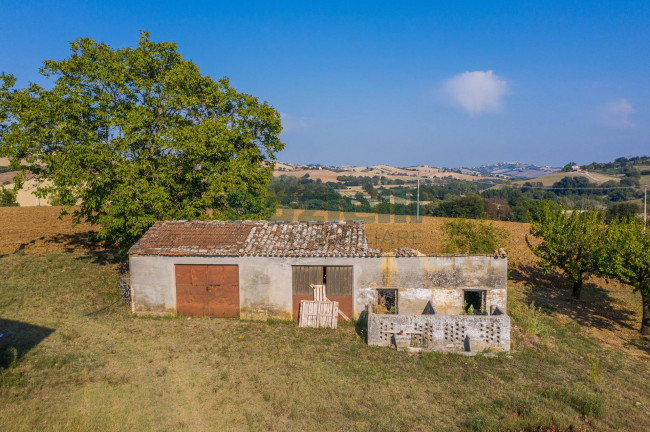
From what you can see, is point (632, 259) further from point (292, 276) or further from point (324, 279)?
point (292, 276)

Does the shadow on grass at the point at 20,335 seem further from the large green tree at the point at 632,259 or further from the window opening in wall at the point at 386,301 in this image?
the large green tree at the point at 632,259

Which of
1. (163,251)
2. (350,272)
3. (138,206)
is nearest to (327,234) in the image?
(350,272)

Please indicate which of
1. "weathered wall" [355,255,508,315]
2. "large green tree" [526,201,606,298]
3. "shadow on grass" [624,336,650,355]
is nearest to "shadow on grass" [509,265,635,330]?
"large green tree" [526,201,606,298]

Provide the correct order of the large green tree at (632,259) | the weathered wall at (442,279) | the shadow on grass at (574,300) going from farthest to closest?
the shadow on grass at (574,300)
the large green tree at (632,259)
the weathered wall at (442,279)

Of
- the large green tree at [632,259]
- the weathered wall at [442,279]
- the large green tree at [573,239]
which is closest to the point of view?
the weathered wall at [442,279]

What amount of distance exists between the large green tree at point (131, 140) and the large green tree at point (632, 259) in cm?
1758

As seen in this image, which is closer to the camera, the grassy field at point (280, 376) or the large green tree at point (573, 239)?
the grassy field at point (280, 376)

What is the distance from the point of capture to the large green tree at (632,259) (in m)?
16.6

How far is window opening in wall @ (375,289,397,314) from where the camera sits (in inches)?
714

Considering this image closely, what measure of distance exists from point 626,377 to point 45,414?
16935mm

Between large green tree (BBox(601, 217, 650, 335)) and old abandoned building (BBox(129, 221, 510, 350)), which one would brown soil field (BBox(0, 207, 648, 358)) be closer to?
large green tree (BBox(601, 217, 650, 335))

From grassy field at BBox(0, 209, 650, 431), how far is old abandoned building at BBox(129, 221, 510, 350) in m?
0.90

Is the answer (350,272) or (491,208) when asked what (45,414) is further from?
(491,208)

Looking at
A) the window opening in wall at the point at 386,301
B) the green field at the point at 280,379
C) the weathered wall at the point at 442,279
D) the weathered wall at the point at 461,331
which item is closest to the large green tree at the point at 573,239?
the green field at the point at 280,379
